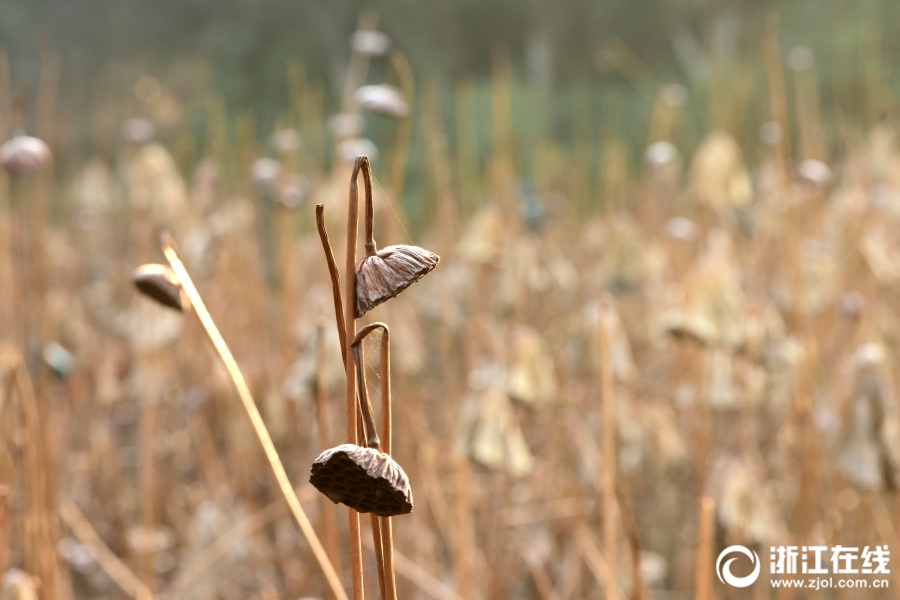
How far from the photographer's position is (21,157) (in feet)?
1.54

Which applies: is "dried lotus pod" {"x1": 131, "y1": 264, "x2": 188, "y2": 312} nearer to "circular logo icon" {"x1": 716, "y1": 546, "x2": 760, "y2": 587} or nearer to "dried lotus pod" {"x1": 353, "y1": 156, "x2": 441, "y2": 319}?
"dried lotus pod" {"x1": 353, "y1": 156, "x2": 441, "y2": 319}

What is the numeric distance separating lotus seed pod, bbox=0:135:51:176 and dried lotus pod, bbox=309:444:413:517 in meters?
0.38

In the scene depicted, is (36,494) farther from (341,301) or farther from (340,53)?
(340,53)

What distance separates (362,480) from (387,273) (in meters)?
0.04

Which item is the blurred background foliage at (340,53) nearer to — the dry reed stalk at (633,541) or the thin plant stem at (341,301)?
the dry reed stalk at (633,541)

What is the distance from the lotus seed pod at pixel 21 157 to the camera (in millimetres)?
465

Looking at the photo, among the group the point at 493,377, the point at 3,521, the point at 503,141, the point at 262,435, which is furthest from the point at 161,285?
the point at 503,141

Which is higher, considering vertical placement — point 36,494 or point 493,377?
point 493,377

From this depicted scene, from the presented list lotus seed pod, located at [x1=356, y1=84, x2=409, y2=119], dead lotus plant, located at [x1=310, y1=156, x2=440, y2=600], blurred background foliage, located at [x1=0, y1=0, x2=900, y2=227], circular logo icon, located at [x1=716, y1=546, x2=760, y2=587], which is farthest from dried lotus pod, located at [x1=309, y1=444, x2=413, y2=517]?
blurred background foliage, located at [x1=0, y1=0, x2=900, y2=227]

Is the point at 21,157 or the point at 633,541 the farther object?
the point at 21,157

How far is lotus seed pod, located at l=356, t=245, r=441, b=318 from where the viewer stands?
0.54ft

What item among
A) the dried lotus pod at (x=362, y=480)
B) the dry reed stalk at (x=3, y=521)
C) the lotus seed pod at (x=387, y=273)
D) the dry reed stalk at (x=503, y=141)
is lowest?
the dried lotus pod at (x=362, y=480)

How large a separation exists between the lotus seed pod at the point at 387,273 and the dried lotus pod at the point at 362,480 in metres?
0.03

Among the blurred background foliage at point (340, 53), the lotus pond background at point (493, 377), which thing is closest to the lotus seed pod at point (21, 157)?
the lotus pond background at point (493, 377)
